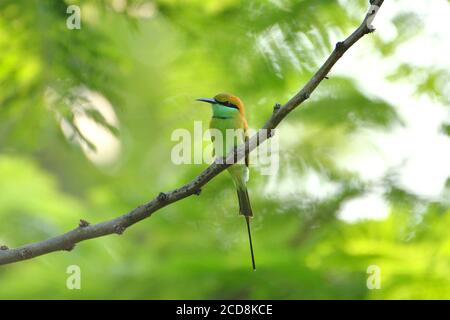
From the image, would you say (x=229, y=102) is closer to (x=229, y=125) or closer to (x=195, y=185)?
(x=229, y=125)

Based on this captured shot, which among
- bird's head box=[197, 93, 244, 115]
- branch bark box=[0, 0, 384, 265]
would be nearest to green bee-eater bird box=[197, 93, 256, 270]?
bird's head box=[197, 93, 244, 115]

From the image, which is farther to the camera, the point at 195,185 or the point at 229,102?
the point at 229,102

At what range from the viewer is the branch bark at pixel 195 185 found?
2.24 metres

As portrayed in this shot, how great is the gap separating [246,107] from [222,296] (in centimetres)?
108

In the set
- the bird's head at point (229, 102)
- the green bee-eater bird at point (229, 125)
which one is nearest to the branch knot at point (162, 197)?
the green bee-eater bird at point (229, 125)

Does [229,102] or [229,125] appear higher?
[229,102]

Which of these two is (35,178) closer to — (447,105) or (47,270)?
(47,270)

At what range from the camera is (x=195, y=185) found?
92.4 inches

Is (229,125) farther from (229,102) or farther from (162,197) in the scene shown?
(162,197)

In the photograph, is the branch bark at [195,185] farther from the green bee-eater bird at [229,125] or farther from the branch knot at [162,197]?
the green bee-eater bird at [229,125]

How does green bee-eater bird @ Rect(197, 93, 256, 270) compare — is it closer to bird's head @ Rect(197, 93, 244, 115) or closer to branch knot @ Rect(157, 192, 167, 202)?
bird's head @ Rect(197, 93, 244, 115)

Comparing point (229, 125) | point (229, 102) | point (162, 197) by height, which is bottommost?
point (162, 197)

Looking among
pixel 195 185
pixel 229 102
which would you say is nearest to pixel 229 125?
pixel 229 102

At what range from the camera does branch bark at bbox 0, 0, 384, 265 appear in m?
2.24
